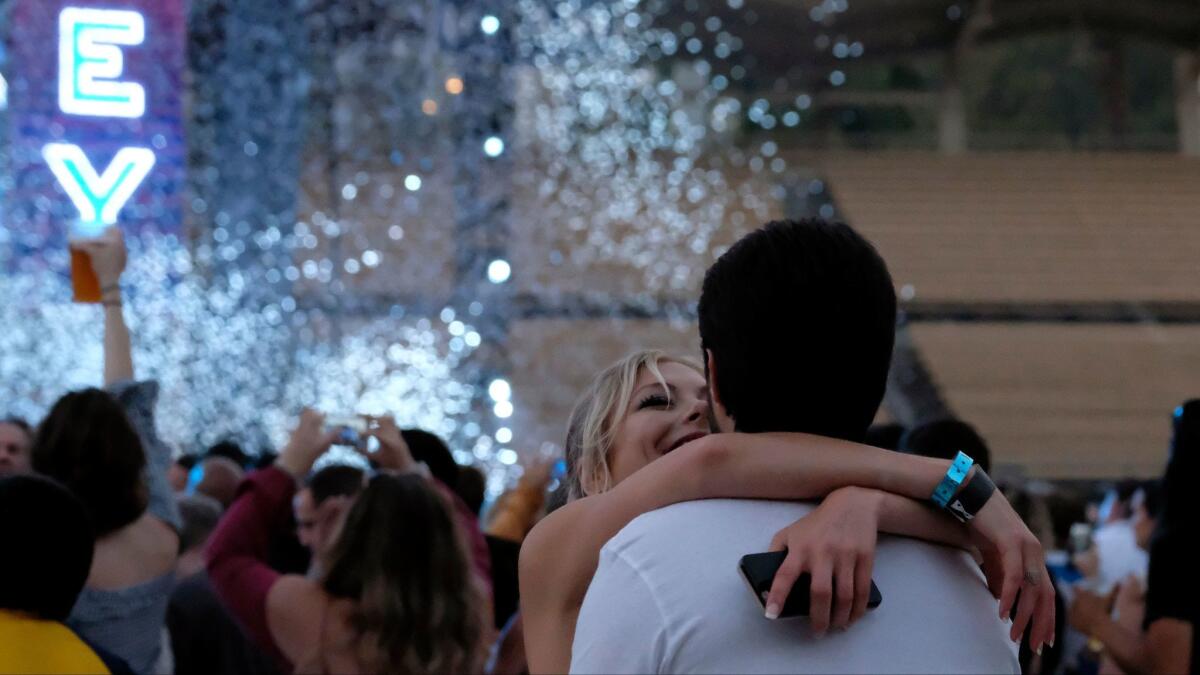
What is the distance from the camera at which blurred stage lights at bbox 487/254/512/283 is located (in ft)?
32.9

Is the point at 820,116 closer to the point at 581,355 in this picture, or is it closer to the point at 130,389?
the point at 581,355

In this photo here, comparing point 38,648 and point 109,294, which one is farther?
point 109,294

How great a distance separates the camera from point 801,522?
35.1 inches

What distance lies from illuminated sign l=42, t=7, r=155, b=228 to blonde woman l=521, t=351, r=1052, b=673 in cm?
523

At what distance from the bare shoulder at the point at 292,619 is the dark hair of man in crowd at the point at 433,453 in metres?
0.60

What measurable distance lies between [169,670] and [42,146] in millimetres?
5740

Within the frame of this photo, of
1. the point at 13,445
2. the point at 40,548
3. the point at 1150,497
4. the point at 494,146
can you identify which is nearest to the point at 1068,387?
the point at 494,146

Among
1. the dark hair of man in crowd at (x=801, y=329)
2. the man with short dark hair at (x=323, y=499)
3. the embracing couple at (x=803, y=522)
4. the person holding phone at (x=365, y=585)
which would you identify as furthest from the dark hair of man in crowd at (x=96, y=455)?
the dark hair of man in crowd at (x=801, y=329)

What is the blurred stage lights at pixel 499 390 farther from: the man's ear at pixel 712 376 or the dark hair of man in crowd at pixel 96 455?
the man's ear at pixel 712 376

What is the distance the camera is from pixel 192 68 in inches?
379

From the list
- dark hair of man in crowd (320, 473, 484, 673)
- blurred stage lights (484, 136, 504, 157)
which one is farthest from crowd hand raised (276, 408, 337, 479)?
blurred stage lights (484, 136, 504, 157)

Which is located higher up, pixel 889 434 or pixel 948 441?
pixel 948 441

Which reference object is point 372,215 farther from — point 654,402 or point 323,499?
point 654,402

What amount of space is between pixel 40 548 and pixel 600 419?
0.63 m
